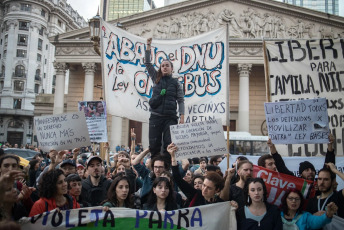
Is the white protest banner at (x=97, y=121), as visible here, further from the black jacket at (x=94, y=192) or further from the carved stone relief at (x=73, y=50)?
the carved stone relief at (x=73, y=50)

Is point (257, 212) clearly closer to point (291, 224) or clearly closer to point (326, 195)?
point (291, 224)

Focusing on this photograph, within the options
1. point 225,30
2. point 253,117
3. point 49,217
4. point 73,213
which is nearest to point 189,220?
point 73,213

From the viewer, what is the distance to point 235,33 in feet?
95.1

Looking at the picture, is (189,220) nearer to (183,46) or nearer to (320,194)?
(320,194)

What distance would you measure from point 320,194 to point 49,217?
11.4ft

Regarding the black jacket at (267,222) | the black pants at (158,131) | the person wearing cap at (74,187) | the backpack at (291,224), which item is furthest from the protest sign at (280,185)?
the person wearing cap at (74,187)

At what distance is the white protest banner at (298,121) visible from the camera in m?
5.06

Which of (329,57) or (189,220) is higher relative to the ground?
(329,57)

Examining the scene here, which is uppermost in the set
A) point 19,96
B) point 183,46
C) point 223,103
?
point 19,96

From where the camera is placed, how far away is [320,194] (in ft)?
14.1

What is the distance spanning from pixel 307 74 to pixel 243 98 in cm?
2239

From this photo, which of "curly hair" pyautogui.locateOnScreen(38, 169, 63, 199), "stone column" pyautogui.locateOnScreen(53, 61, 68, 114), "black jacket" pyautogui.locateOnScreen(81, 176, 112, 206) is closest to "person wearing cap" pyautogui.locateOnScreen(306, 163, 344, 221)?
"black jacket" pyautogui.locateOnScreen(81, 176, 112, 206)

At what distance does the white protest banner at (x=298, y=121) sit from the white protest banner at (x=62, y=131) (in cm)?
312

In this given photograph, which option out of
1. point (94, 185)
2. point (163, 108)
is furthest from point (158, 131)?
point (94, 185)
